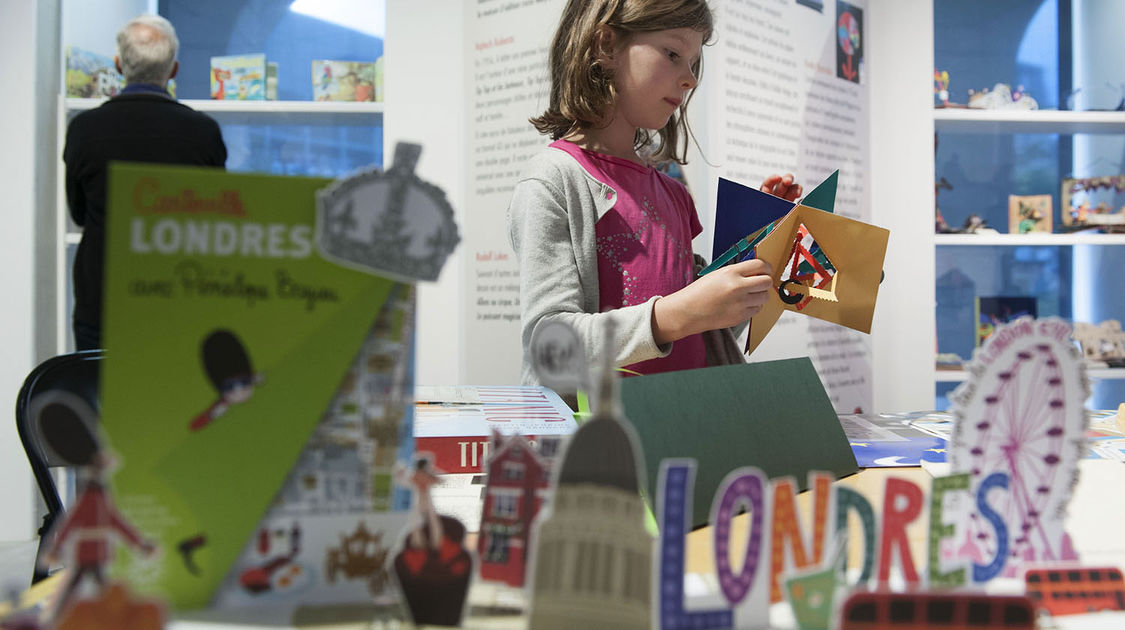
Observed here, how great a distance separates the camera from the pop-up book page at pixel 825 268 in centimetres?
77

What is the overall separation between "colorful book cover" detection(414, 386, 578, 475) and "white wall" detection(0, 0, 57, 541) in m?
2.10

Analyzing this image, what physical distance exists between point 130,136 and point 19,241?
1125 millimetres

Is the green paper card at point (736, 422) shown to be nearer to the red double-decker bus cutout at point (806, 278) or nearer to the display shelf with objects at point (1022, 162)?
the red double-decker bus cutout at point (806, 278)

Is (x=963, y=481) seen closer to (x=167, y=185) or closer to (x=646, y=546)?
(x=646, y=546)

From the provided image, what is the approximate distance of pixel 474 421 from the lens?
786mm

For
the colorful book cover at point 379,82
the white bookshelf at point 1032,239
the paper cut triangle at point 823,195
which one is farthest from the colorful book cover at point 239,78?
the white bookshelf at point 1032,239

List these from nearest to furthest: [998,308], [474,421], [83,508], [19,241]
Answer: [83,508] < [474,421] < [19,241] < [998,308]

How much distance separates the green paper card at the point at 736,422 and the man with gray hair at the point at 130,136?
4.55ft

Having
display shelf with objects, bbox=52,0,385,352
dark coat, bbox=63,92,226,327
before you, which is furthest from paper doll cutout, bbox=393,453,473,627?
display shelf with objects, bbox=52,0,385,352

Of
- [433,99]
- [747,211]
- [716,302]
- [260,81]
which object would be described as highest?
[260,81]

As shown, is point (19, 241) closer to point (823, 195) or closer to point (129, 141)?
point (129, 141)

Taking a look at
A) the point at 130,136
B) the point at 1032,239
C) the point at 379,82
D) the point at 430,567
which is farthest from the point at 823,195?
the point at 1032,239

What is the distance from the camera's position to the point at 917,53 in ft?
8.75

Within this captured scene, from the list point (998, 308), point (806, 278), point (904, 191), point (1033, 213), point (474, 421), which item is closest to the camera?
point (474, 421)
